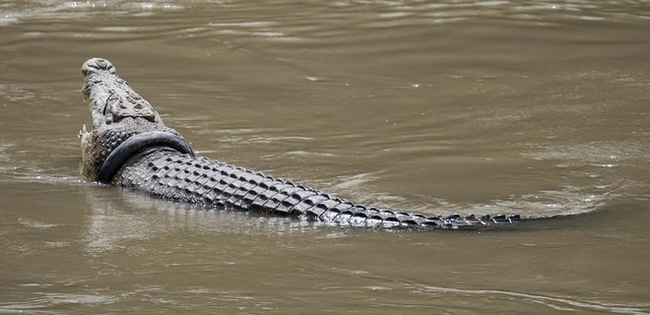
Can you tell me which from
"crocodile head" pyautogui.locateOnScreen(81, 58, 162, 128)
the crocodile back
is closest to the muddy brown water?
the crocodile back

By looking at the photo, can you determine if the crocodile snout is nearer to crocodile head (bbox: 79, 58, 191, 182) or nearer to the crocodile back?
crocodile head (bbox: 79, 58, 191, 182)

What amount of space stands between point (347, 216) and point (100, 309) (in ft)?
5.78

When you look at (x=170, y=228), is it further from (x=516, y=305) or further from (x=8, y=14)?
(x=8, y=14)

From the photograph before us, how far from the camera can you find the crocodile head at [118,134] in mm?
7457

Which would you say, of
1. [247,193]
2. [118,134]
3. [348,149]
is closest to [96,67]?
[118,134]

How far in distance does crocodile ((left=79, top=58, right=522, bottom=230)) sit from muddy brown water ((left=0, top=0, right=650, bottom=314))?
12 centimetres

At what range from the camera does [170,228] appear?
641cm

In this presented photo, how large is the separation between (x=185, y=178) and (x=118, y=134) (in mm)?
686

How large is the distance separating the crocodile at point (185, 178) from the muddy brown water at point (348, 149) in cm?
12

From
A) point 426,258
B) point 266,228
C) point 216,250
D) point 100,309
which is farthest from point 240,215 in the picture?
point 100,309

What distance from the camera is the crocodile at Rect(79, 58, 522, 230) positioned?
6.34 m

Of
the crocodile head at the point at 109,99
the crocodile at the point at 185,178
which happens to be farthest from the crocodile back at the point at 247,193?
the crocodile head at the point at 109,99

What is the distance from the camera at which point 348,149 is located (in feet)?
27.2

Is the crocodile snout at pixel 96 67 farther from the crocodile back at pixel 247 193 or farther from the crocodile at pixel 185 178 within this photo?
the crocodile back at pixel 247 193
